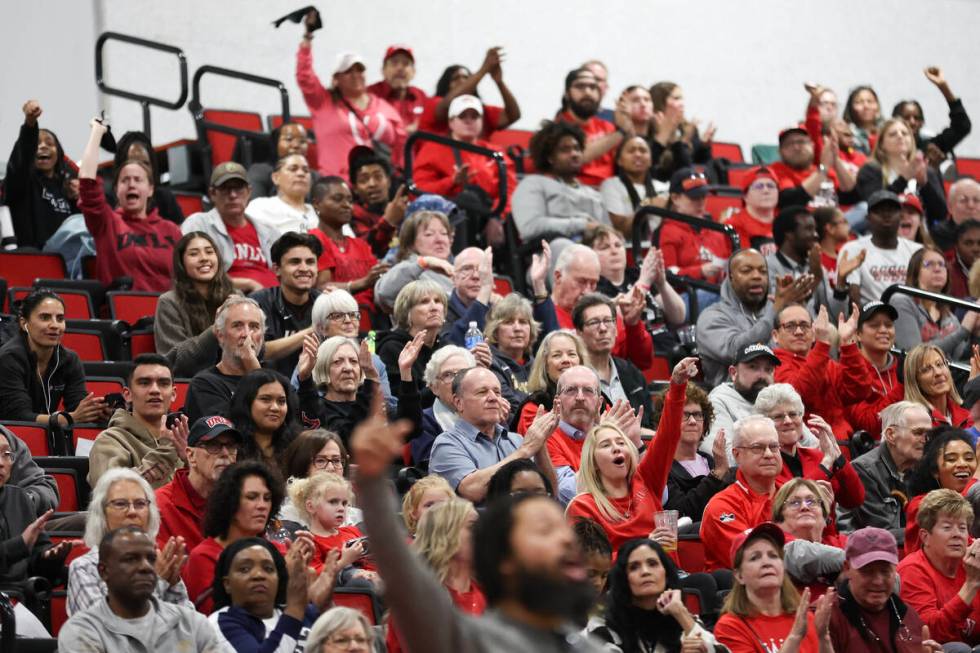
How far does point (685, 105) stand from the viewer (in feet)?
44.0

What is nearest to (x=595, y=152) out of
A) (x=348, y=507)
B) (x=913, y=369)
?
(x=913, y=369)

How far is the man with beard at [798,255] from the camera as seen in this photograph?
8758 millimetres

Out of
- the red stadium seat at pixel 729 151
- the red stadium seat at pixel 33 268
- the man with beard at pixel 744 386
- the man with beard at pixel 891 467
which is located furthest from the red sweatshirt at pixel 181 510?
the red stadium seat at pixel 729 151

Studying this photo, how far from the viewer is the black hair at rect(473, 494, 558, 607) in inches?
94.7

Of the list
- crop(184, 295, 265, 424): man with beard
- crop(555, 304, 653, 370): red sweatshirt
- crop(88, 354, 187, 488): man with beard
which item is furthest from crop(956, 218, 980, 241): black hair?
crop(88, 354, 187, 488): man with beard

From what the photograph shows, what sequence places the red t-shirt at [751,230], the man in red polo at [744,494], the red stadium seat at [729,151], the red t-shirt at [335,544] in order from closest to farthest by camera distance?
the red t-shirt at [335,544] < the man in red polo at [744,494] < the red t-shirt at [751,230] < the red stadium seat at [729,151]

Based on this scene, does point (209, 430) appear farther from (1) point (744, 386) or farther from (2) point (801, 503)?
(1) point (744, 386)

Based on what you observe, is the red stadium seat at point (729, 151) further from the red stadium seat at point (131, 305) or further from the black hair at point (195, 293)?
the black hair at point (195, 293)

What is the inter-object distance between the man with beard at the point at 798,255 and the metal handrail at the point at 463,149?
4.66 feet

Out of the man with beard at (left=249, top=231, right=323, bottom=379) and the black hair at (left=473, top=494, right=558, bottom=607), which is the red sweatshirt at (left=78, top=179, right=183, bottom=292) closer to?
the man with beard at (left=249, top=231, right=323, bottom=379)

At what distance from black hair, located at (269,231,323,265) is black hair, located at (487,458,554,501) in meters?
2.11

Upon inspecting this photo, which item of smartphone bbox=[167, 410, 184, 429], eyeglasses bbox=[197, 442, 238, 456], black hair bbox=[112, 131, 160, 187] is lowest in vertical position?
eyeglasses bbox=[197, 442, 238, 456]

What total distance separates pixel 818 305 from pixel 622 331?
1.34 m

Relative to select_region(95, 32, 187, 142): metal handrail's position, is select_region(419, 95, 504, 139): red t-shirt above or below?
below
